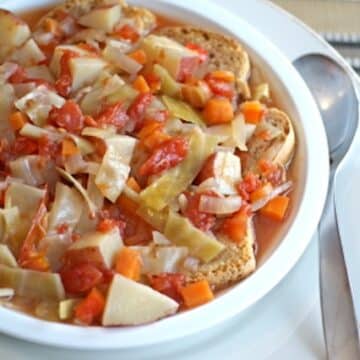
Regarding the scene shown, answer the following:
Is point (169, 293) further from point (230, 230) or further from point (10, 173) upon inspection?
point (10, 173)

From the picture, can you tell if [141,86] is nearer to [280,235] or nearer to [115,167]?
[115,167]

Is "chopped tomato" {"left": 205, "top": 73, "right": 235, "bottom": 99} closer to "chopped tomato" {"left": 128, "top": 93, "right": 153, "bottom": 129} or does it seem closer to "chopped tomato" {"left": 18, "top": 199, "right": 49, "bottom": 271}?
"chopped tomato" {"left": 128, "top": 93, "right": 153, "bottom": 129}

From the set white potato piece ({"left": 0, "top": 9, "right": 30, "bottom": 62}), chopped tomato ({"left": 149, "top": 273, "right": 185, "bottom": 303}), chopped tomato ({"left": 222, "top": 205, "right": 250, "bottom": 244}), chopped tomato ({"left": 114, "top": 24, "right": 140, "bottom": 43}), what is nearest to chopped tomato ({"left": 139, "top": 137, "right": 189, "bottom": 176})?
chopped tomato ({"left": 222, "top": 205, "right": 250, "bottom": 244})

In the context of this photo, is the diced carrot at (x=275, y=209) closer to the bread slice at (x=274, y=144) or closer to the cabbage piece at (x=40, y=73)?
the bread slice at (x=274, y=144)

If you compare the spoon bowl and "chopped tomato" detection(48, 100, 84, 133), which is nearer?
"chopped tomato" detection(48, 100, 84, 133)

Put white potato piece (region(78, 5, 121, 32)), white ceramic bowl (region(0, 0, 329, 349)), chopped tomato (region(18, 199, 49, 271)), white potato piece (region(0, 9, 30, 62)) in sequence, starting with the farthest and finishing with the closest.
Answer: white potato piece (region(78, 5, 121, 32))
white potato piece (region(0, 9, 30, 62))
chopped tomato (region(18, 199, 49, 271))
white ceramic bowl (region(0, 0, 329, 349))

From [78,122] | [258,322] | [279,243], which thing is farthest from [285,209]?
[78,122]

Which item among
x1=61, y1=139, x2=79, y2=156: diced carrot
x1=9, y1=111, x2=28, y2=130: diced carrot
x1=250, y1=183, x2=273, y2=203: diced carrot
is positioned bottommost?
x1=250, y1=183, x2=273, y2=203: diced carrot
